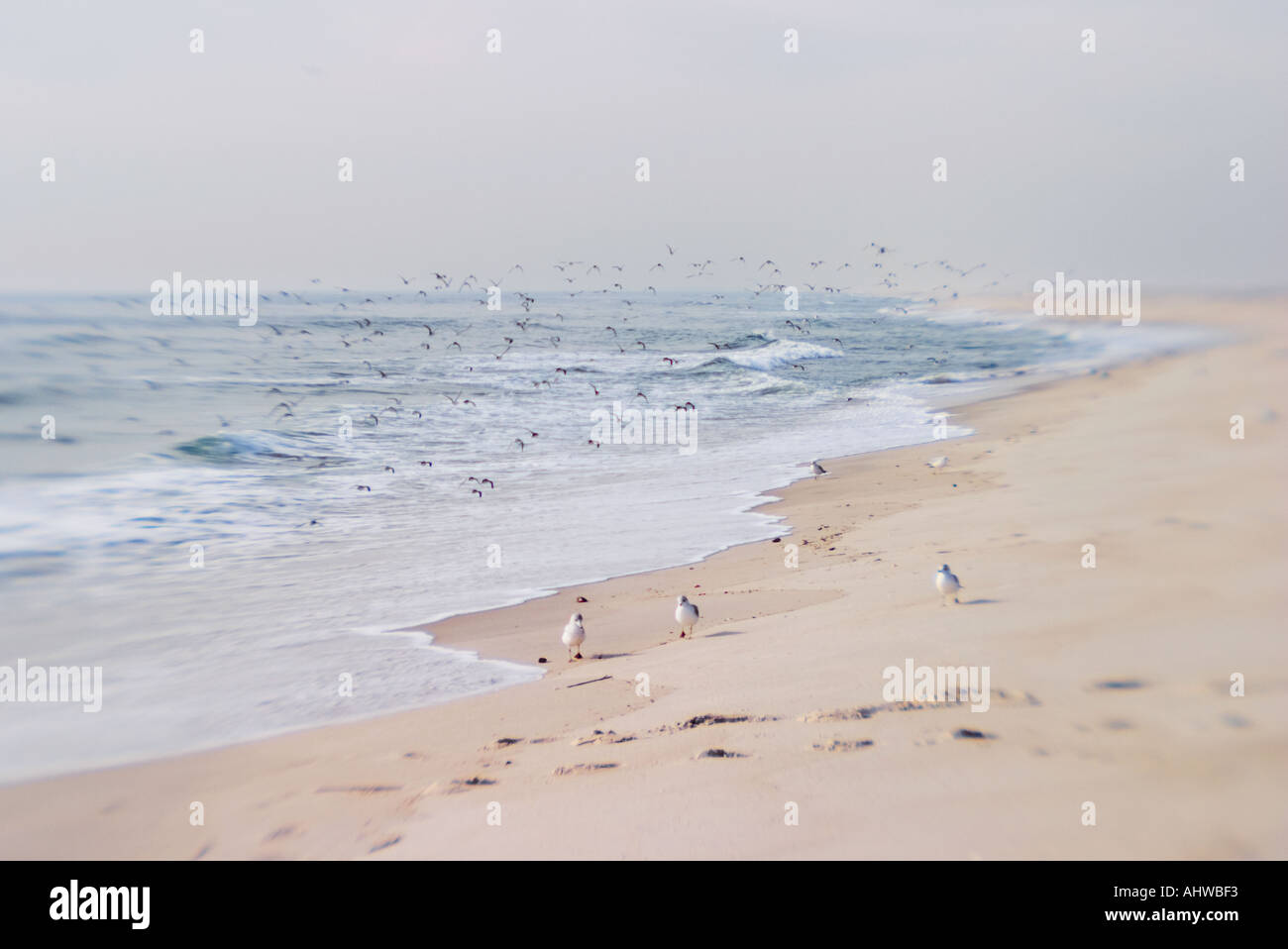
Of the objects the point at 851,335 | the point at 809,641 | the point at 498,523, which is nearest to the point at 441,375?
the point at 498,523

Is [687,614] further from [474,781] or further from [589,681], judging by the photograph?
[474,781]

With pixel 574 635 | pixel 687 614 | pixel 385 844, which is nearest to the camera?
pixel 385 844

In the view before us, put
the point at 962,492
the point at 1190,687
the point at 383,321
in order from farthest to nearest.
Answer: the point at 383,321 < the point at 962,492 < the point at 1190,687

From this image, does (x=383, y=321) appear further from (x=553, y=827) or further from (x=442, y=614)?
(x=553, y=827)

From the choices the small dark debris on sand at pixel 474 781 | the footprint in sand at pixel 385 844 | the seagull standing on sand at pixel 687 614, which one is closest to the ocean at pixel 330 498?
the seagull standing on sand at pixel 687 614

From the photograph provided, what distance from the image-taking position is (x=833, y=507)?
1086 cm

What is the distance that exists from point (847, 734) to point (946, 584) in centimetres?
210

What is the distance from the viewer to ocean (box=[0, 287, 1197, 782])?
18.8 ft

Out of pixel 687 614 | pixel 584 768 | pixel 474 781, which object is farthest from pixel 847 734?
pixel 687 614

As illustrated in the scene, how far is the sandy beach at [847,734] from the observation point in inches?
113

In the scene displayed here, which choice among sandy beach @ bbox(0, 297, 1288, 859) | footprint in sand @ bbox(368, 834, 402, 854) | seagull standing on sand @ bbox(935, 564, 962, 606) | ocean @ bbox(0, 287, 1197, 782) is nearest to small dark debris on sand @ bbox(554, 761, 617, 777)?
sandy beach @ bbox(0, 297, 1288, 859)

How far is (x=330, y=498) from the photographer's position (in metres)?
11.6
